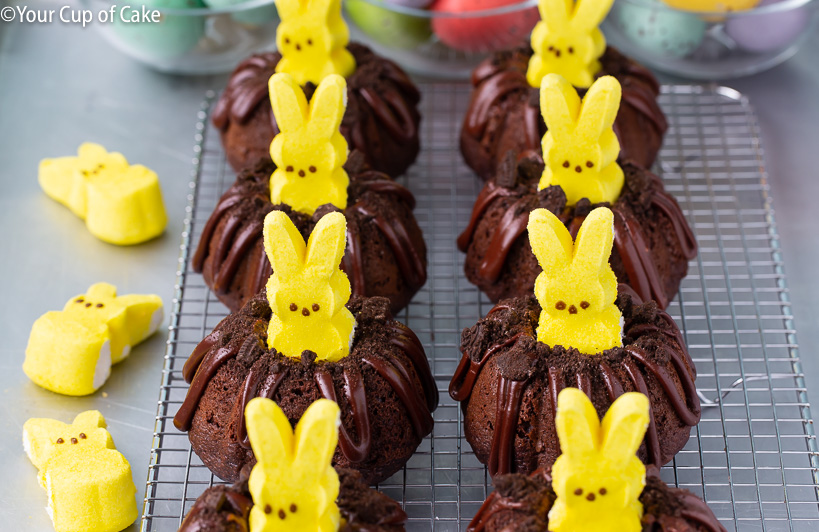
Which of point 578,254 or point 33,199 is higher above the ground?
point 33,199

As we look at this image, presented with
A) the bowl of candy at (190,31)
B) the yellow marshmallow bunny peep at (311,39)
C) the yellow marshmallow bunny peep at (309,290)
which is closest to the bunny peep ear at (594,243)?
the yellow marshmallow bunny peep at (309,290)

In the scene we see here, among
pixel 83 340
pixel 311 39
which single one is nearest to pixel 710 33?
pixel 311 39

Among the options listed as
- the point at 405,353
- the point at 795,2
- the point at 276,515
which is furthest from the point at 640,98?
the point at 276,515

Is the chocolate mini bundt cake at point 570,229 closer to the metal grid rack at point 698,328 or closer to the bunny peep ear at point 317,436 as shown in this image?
the metal grid rack at point 698,328

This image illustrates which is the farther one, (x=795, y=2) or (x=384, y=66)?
(x=795, y=2)

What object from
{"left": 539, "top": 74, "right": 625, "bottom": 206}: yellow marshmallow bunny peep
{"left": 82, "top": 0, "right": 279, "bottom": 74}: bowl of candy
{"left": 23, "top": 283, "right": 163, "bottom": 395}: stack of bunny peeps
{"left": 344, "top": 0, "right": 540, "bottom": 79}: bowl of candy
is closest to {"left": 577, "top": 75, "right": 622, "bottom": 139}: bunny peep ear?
{"left": 539, "top": 74, "right": 625, "bottom": 206}: yellow marshmallow bunny peep

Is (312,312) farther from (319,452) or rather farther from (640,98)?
(640,98)

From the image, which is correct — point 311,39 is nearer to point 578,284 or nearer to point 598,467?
point 578,284
